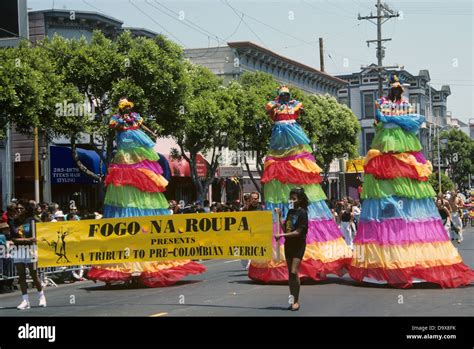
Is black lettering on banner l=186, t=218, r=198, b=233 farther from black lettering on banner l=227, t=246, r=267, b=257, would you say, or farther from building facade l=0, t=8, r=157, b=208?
building facade l=0, t=8, r=157, b=208

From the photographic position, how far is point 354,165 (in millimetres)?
55531

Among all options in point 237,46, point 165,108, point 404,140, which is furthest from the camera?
point 237,46

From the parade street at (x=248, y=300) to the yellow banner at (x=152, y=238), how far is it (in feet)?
2.33

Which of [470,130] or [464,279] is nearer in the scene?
[464,279]

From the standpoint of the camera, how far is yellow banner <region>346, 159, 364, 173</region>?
2218 inches

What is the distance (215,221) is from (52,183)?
20.4m

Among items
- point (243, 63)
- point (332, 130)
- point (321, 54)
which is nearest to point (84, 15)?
point (243, 63)

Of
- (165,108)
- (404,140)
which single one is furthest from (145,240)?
(165,108)

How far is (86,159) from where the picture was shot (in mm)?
32156

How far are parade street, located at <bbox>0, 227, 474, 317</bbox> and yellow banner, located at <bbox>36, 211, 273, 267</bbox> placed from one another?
2.33ft

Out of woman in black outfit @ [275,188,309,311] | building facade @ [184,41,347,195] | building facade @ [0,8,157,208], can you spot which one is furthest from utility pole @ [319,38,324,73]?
woman in black outfit @ [275,188,309,311]

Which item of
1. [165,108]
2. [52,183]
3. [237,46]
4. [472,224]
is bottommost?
[472,224]

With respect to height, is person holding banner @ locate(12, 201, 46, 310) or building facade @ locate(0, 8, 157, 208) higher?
building facade @ locate(0, 8, 157, 208)
